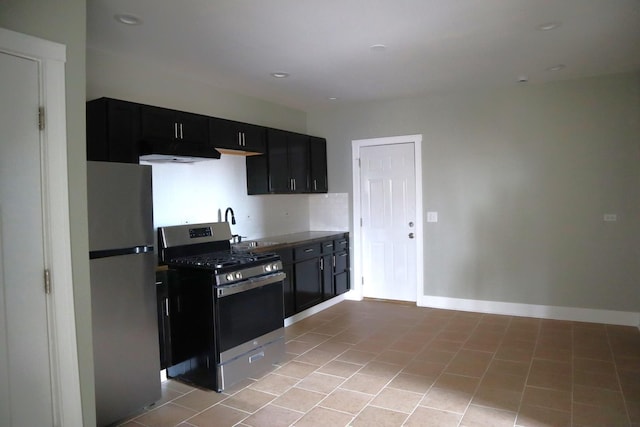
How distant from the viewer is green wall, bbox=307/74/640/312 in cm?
449

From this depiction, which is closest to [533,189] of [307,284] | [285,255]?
[307,284]

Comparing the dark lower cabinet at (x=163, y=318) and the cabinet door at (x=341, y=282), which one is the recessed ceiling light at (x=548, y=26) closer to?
the dark lower cabinet at (x=163, y=318)

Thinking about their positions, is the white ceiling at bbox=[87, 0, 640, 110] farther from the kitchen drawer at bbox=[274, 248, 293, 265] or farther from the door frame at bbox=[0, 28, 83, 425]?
the kitchen drawer at bbox=[274, 248, 293, 265]

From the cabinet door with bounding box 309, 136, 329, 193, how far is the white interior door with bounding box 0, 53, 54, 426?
379 centimetres

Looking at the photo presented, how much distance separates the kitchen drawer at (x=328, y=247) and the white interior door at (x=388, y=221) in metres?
0.61

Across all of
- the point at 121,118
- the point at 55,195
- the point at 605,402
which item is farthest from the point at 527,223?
the point at 55,195

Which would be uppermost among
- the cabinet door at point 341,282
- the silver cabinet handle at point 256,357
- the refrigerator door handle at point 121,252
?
the refrigerator door handle at point 121,252

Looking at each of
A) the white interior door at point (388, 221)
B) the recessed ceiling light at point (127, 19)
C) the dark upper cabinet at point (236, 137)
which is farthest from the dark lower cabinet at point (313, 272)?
the recessed ceiling light at point (127, 19)

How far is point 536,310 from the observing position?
16.0 feet

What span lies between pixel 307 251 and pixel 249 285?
1.58 metres

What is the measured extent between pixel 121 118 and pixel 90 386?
1.89 m

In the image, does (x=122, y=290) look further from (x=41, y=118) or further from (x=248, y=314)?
(x=41, y=118)

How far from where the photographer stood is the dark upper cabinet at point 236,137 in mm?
4105

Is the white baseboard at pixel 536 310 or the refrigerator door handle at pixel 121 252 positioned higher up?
the refrigerator door handle at pixel 121 252
